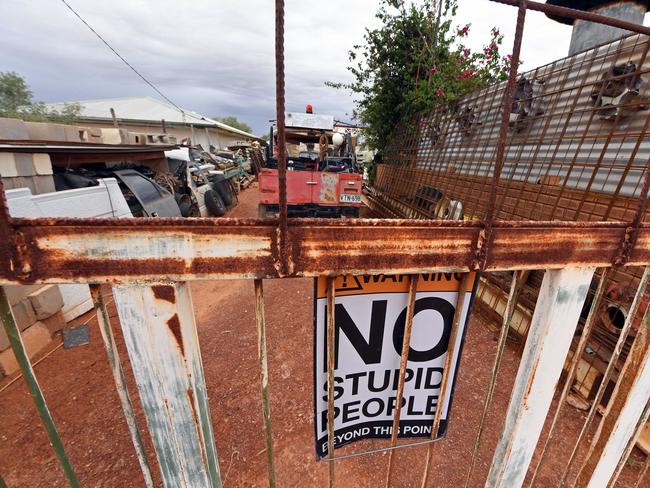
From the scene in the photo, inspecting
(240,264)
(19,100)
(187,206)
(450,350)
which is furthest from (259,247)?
Result: (19,100)

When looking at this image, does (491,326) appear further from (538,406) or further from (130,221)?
(130,221)

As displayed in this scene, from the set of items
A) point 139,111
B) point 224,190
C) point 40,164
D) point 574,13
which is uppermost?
point 139,111

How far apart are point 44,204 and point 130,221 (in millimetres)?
4003

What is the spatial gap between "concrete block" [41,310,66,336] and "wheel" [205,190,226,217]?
510cm

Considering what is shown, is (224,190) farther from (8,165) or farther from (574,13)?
(574,13)

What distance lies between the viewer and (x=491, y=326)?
156 inches

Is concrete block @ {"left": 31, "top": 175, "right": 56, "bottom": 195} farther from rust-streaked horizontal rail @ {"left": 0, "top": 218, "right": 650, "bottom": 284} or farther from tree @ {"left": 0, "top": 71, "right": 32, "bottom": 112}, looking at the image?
tree @ {"left": 0, "top": 71, "right": 32, "bottom": 112}

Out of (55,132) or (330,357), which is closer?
(330,357)

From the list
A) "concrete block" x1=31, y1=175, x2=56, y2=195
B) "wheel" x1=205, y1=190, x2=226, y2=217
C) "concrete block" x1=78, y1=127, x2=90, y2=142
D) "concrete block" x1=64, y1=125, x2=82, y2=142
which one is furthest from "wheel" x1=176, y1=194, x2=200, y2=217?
"concrete block" x1=31, y1=175, x2=56, y2=195

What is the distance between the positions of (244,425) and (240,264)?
2.60m

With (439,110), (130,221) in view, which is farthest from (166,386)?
(439,110)

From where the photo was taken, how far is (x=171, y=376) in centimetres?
78

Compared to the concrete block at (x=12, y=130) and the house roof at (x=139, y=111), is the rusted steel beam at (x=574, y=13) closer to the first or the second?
the concrete block at (x=12, y=130)

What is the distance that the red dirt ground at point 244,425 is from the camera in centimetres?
226
